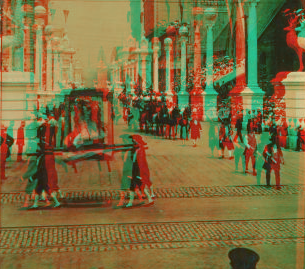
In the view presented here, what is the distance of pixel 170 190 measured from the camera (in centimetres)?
982

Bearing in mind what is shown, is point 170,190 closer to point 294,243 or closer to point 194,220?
point 194,220

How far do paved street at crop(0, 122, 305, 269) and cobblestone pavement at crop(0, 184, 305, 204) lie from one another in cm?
2

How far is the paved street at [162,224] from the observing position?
5.69 meters

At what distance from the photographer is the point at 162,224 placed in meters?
7.23

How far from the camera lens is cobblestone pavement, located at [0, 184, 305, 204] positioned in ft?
30.1

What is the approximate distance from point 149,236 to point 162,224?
0.68 m

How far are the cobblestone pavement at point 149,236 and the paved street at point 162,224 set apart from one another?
0.01 m

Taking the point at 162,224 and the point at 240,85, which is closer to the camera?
the point at 162,224

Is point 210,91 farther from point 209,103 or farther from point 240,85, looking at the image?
point 240,85

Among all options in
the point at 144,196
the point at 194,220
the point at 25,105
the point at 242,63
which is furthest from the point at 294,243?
the point at 242,63

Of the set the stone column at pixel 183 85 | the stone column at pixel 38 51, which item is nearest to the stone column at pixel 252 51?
the stone column at pixel 183 85

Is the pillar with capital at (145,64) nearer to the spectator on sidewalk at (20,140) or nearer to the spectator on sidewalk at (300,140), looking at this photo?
the spectator on sidewalk at (300,140)

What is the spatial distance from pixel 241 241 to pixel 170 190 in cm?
351

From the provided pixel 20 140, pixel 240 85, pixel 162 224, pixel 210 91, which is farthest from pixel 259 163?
pixel 210 91
